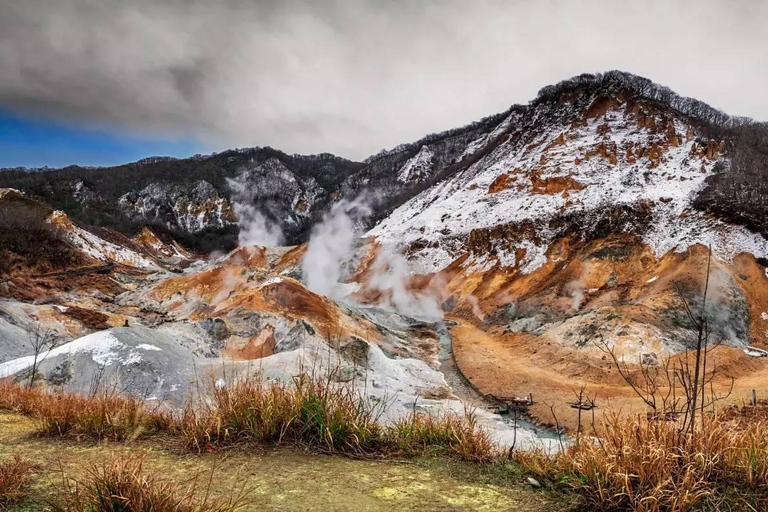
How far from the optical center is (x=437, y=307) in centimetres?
4469

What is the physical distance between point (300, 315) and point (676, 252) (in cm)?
2715

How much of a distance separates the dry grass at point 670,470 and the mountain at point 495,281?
1.41m

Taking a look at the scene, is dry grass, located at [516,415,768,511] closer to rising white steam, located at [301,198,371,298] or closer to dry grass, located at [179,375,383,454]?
dry grass, located at [179,375,383,454]

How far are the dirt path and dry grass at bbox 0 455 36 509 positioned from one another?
0.27 feet

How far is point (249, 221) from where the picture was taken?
479 feet

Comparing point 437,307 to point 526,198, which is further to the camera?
point 526,198

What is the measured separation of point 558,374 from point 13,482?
77.7ft

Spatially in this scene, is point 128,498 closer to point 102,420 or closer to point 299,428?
point 299,428

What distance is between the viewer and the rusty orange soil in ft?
59.9

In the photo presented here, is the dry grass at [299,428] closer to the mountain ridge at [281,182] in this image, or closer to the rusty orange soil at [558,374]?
the rusty orange soil at [558,374]

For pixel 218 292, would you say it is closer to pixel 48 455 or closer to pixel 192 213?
pixel 48 455

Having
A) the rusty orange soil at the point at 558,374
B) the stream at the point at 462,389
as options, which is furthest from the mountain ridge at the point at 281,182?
the rusty orange soil at the point at 558,374

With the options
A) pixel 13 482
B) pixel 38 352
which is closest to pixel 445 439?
pixel 13 482

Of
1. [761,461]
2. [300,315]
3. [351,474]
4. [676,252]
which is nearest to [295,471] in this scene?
[351,474]
